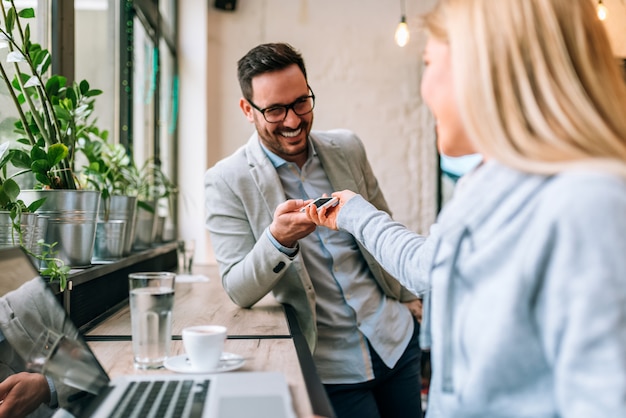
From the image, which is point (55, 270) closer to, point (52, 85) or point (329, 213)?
point (52, 85)

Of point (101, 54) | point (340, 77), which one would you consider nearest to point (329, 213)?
point (101, 54)

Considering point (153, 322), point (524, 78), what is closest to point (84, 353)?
point (153, 322)

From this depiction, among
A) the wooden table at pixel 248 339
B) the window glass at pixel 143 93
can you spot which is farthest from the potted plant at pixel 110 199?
the window glass at pixel 143 93

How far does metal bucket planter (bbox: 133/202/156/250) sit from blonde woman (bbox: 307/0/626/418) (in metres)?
1.87

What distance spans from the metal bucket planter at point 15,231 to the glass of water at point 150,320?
298 mm

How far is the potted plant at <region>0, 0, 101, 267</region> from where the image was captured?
55.8 inches

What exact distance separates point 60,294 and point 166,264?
1.66m

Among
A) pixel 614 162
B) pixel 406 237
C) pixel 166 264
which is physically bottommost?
pixel 166 264

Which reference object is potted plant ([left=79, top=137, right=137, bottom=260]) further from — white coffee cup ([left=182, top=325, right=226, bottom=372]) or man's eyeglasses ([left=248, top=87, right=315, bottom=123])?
white coffee cup ([left=182, top=325, right=226, bottom=372])

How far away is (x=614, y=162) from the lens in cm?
75

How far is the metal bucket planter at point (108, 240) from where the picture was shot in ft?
6.15

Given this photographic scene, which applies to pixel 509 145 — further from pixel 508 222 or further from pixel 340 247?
pixel 340 247

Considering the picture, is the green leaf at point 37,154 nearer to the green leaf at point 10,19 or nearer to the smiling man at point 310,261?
the green leaf at point 10,19

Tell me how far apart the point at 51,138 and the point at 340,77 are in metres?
3.13
